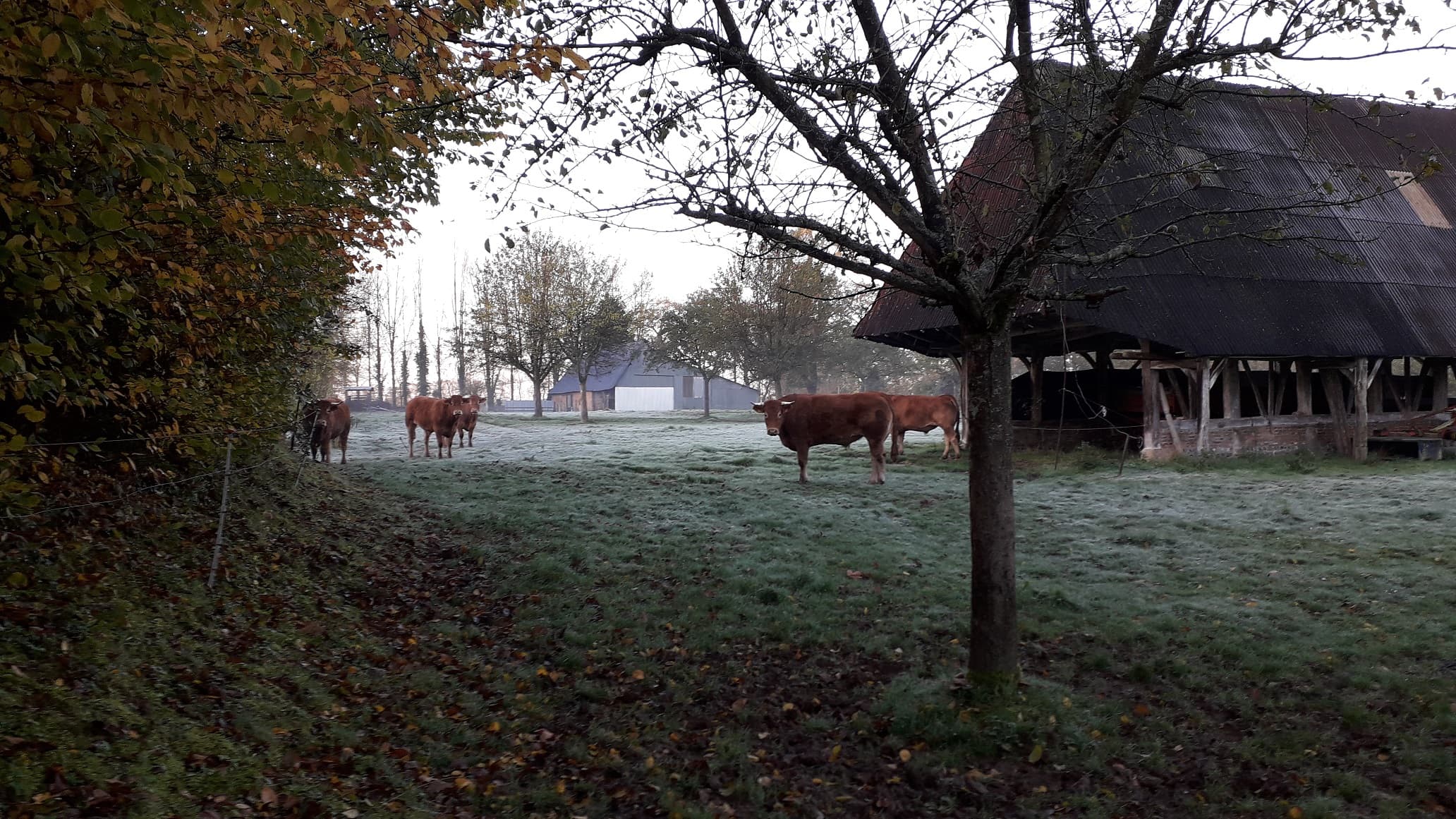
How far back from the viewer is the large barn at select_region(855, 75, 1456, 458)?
18.4m

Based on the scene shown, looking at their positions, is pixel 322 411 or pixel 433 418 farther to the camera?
pixel 433 418

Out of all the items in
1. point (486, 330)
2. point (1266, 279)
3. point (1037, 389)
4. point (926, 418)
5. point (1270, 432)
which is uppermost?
point (486, 330)

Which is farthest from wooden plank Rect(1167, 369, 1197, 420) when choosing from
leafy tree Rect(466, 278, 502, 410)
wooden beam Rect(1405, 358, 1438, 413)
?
leafy tree Rect(466, 278, 502, 410)

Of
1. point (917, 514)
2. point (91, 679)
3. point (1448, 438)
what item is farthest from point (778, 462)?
point (1448, 438)

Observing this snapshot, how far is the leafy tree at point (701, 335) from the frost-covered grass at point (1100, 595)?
3286cm

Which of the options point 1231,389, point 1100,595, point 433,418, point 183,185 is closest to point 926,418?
point 1231,389

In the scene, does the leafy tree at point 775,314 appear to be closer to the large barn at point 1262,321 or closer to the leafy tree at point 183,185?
the large barn at point 1262,321

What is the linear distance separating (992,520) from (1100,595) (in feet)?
10.0

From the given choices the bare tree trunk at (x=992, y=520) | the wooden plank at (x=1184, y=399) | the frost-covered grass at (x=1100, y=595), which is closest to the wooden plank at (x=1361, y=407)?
the wooden plank at (x=1184, y=399)

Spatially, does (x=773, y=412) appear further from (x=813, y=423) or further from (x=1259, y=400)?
(x=1259, y=400)

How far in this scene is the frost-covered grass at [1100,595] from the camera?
5.62m

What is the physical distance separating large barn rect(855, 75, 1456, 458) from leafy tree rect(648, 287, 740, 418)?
25286 millimetres

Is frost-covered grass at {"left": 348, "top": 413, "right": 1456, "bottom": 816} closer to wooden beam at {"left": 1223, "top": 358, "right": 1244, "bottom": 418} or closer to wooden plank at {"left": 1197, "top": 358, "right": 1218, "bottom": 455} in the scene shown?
wooden plank at {"left": 1197, "top": 358, "right": 1218, "bottom": 455}

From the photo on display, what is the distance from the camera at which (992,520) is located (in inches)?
243
